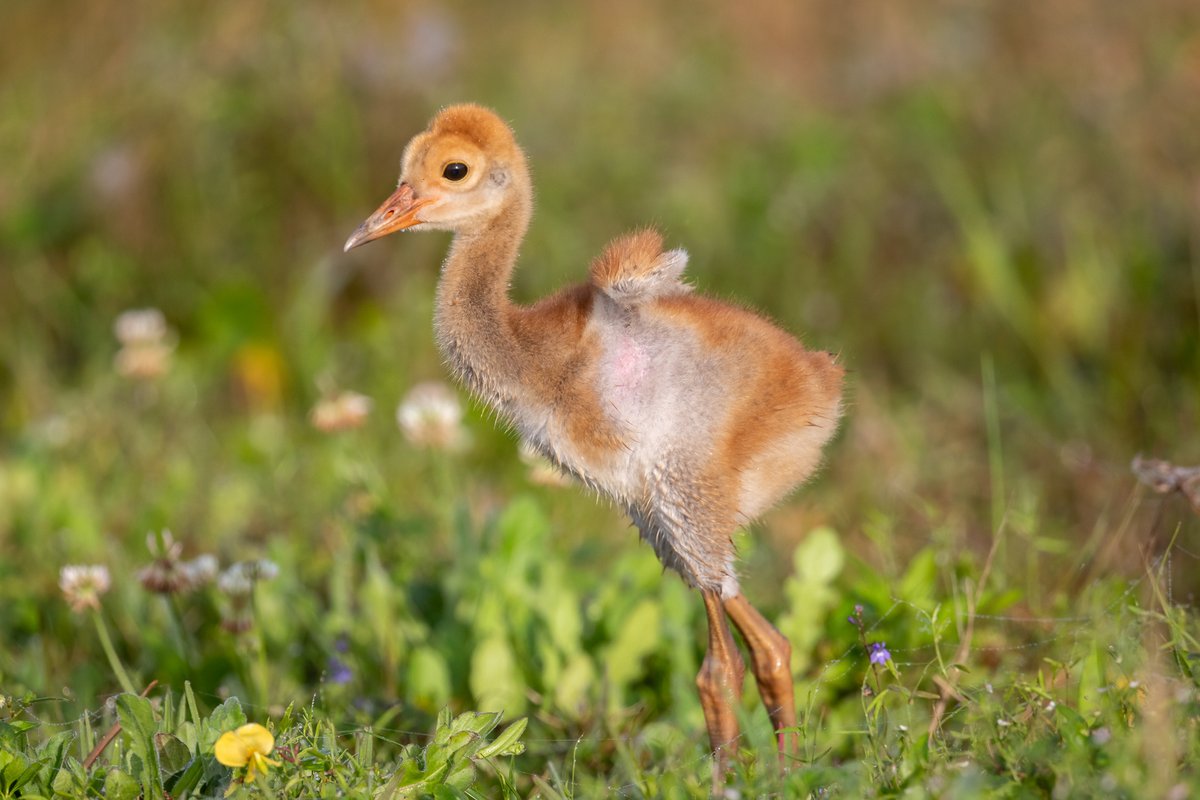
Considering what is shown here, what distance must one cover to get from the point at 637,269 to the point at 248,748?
943 millimetres

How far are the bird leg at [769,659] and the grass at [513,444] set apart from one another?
9 centimetres

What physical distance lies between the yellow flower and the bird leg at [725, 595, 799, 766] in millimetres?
891

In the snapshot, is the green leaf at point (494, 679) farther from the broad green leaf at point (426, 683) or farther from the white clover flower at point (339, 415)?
the white clover flower at point (339, 415)

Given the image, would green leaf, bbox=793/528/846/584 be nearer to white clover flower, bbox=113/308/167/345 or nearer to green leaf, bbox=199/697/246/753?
green leaf, bbox=199/697/246/753

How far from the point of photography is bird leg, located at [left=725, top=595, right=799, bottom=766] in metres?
2.51

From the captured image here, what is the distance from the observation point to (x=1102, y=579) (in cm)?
303

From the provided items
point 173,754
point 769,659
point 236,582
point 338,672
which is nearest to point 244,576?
point 236,582

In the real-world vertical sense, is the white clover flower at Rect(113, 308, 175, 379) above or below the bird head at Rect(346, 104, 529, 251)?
below

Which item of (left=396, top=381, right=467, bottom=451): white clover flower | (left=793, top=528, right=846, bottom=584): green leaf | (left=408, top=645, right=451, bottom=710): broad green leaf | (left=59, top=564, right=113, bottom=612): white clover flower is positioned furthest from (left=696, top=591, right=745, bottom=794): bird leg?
(left=59, top=564, right=113, bottom=612): white clover flower

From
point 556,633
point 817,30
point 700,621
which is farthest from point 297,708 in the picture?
point 817,30

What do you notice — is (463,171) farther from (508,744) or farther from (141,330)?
(141,330)

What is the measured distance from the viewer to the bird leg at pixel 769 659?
2.51 metres

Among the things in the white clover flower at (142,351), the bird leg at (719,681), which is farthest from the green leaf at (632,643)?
the white clover flower at (142,351)

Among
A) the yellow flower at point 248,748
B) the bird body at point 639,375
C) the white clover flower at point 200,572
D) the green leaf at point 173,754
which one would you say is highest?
the bird body at point 639,375
